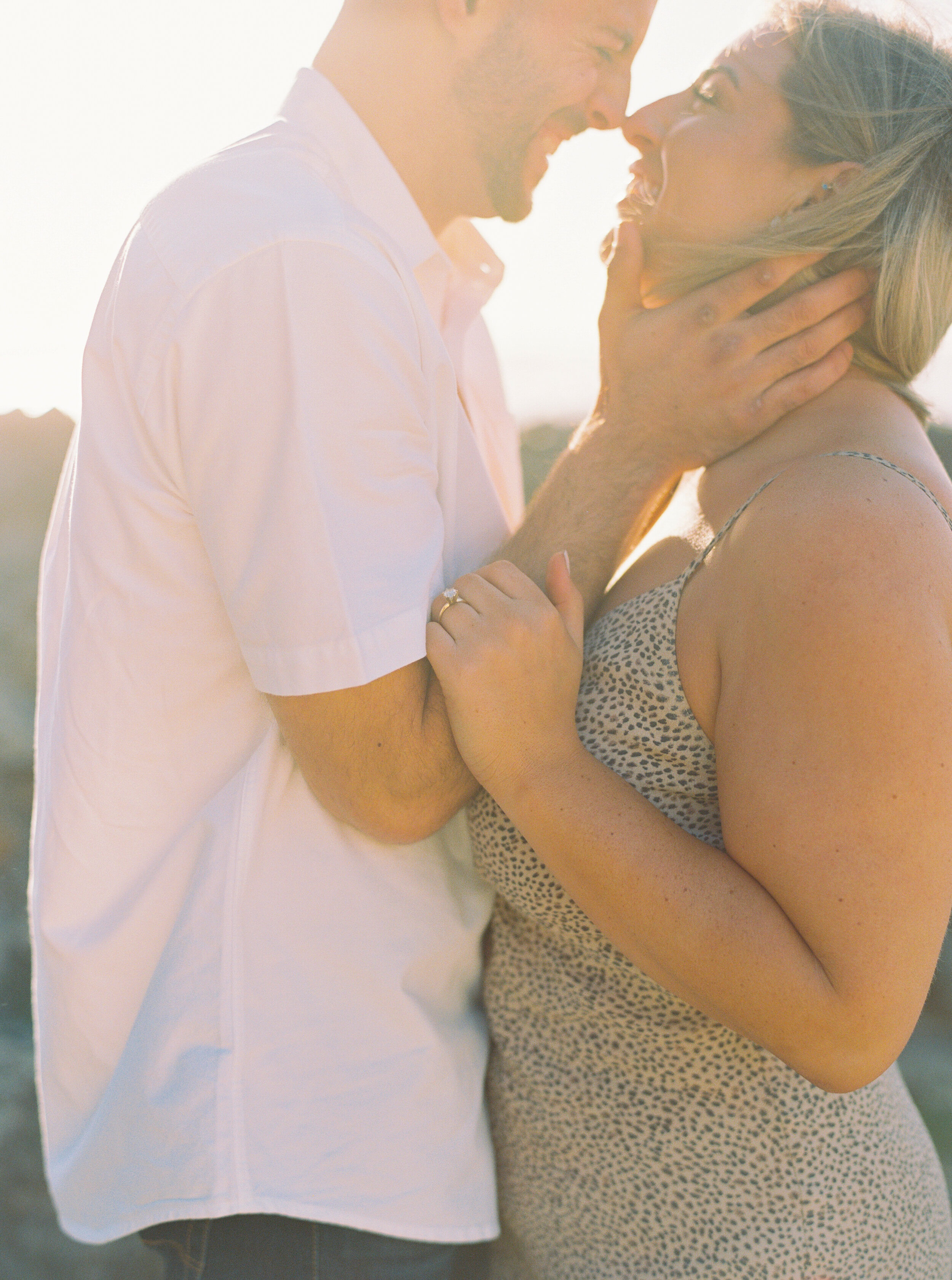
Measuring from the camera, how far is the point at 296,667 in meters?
1.29

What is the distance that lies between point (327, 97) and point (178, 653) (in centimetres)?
95

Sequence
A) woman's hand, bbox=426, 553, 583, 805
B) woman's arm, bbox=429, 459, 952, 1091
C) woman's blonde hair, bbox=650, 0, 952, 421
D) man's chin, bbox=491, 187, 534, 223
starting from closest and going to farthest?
woman's arm, bbox=429, 459, 952, 1091, woman's hand, bbox=426, 553, 583, 805, woman's blonde hair, bbox=650, 0, 952, 421, man's chin, bbox=491, 187, 534, 223

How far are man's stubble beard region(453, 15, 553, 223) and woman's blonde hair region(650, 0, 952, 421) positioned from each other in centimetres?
52

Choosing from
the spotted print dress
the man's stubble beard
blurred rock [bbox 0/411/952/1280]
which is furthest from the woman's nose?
blurred rock [bbox 0/411/952/1280]

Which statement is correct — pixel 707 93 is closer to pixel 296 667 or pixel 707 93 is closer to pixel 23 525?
pixel 296 667

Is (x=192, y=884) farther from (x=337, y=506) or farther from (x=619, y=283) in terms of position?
(x=619, y=283)

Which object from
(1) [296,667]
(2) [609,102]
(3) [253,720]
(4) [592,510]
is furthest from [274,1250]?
(2) [609,102]

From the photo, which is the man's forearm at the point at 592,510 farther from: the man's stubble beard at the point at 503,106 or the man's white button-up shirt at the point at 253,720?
the man's stubble beard at the point at 503,106

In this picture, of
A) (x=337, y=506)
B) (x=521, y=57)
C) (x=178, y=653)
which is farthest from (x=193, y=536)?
(x=521, y=57)

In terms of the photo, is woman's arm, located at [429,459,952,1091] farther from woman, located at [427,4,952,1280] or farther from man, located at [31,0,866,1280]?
man, located at [31,0,866,1280]

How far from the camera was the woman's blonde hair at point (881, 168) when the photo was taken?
160 cm

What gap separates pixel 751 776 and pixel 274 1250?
979 millimetres

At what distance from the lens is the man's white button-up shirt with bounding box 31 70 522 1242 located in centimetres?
127

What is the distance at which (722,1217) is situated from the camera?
152cm
